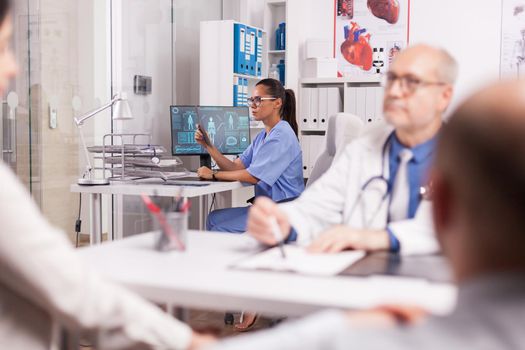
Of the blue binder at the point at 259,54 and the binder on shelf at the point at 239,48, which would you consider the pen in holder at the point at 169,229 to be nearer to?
the binder on shelf at the point at 239,48

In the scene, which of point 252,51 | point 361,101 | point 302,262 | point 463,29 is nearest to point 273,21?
point 252,51

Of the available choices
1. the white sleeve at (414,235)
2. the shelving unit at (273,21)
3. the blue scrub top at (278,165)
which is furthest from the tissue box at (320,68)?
the white sleeve at (414,235)

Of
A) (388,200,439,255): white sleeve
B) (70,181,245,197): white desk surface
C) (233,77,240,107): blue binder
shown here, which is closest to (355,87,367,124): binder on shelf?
(233,77,240,107): blue binder

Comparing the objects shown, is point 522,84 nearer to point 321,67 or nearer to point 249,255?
point 249,255

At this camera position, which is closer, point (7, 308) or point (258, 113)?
point (7, 308)

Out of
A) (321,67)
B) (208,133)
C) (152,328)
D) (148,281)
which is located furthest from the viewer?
(321,67)

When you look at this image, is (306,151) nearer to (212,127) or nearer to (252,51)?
(252,51)

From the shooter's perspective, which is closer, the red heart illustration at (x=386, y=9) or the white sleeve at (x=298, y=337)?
the white sleeve at (x=298, y=337)

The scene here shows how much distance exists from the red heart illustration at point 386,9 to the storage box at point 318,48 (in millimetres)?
675

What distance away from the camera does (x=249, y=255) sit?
5.89ft

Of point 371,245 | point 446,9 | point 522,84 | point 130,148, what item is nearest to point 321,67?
point 446,9

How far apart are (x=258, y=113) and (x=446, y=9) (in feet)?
8.27

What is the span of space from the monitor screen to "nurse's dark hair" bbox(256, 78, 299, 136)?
30cm

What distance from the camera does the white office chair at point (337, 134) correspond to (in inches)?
116
